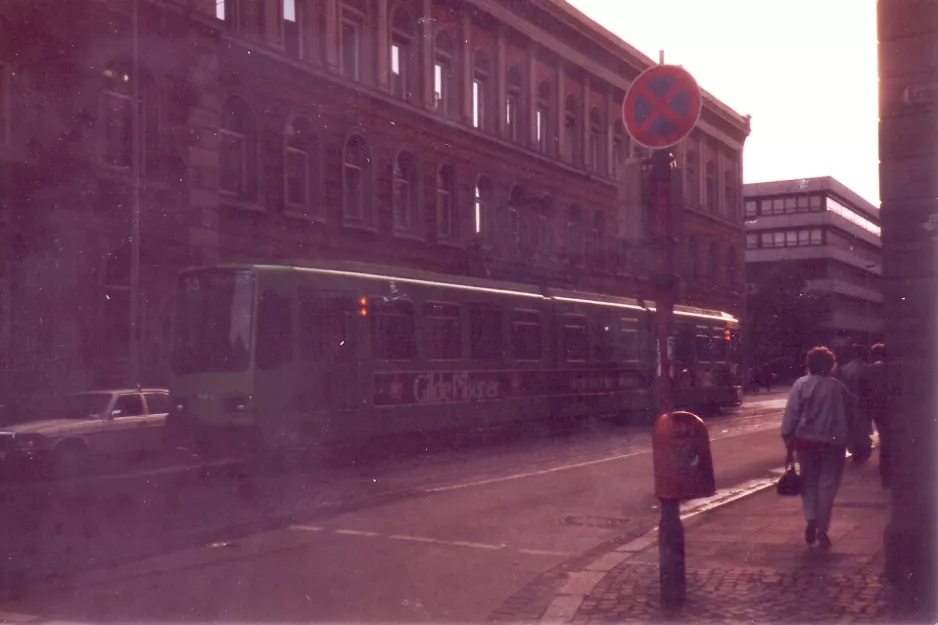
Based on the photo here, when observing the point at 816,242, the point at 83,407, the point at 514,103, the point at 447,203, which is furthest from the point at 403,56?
the point at 816,242

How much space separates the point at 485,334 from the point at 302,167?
1158cm

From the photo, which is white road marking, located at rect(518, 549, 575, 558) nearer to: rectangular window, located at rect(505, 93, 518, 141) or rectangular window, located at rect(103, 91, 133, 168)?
rectangular window, located at rect(103, 91, 133, 168)

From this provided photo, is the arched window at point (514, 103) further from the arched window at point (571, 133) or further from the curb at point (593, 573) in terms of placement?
the curb at point (593, 573)

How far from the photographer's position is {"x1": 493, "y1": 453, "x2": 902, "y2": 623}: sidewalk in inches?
299

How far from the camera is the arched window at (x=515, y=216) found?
45438mm

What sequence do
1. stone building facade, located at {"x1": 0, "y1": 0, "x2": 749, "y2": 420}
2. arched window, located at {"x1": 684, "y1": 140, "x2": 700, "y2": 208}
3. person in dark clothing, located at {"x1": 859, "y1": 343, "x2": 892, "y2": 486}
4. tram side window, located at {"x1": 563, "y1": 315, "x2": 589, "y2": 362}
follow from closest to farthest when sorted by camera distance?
person in dark clothing, located at {"x1": 859, "y1": 343, "x2": 892, "y2": 486} → stone building facade, located at {"x1": 0, "y1": 0, "x2": 749, "y2": 420} → tram side window, located at {"x1": 563, "y1": 315, "x2": 589, "y2": 362} → arched window, located at {"x1": 684, "y1": 140, "x2": 700, "y2": 208}

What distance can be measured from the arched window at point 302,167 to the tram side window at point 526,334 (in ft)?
31.1

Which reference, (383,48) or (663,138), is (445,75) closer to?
(383,48)

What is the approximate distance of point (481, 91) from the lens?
147 ft

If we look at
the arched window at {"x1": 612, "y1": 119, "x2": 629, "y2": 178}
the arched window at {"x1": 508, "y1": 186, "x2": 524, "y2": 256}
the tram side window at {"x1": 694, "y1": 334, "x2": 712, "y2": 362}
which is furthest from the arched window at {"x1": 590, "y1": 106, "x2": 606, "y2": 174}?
the tram side window at {"x1": 694, "y1": 334, "x2": 712, "y2": 362}

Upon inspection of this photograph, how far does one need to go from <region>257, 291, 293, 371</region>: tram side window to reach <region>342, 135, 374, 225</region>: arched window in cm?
1662

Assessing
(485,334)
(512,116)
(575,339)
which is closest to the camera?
(485,334)

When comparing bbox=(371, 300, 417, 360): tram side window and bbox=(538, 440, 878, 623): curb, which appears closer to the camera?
bbox=(538, 440, 878, 623): curb

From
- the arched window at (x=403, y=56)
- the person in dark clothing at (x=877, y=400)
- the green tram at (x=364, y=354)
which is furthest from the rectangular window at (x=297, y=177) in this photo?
the person in dark clothing at (x=877, y=400)
